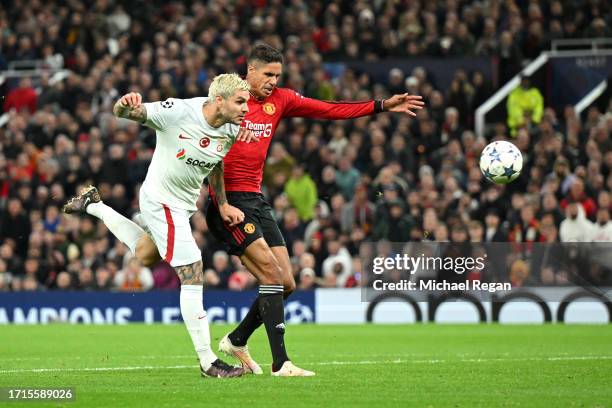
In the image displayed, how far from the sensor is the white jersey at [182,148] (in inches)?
384

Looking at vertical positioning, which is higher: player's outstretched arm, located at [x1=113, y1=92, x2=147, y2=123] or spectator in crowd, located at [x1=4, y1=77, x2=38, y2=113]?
spectator in crowd, located at [x1=4, y1=77, x2=38, y2=113]

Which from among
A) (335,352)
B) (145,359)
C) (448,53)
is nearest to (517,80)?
(448,53)

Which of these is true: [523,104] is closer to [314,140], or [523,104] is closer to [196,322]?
[314,140]

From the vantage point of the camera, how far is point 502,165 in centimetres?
1390

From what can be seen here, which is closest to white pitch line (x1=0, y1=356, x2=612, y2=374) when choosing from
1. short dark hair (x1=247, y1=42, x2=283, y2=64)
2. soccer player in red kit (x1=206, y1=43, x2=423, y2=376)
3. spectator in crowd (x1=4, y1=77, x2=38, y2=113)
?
soccer player in red kit (x1=206, y1=43, x2=423, y2=376)

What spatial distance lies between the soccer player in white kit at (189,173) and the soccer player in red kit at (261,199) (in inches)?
9.4

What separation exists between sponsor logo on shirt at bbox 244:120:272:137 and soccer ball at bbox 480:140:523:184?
4263mm

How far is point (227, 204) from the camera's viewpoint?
10.1 metres

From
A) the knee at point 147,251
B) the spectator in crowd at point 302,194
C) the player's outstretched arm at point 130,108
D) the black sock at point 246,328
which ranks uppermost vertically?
the player's outstretched arm at point 130,108

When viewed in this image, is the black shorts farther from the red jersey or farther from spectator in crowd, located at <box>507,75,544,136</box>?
spectator in crowd, located at <box>507,75,544,136</box>

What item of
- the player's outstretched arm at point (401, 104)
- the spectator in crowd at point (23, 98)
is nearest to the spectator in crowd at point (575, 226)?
the player's outstretched arm at point (401, 104)

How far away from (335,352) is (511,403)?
5.00m

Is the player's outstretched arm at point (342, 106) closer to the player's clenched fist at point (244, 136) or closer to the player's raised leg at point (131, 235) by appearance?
the player's clenched fist at point (244, 136)

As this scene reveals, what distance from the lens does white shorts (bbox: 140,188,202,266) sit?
9820mm
